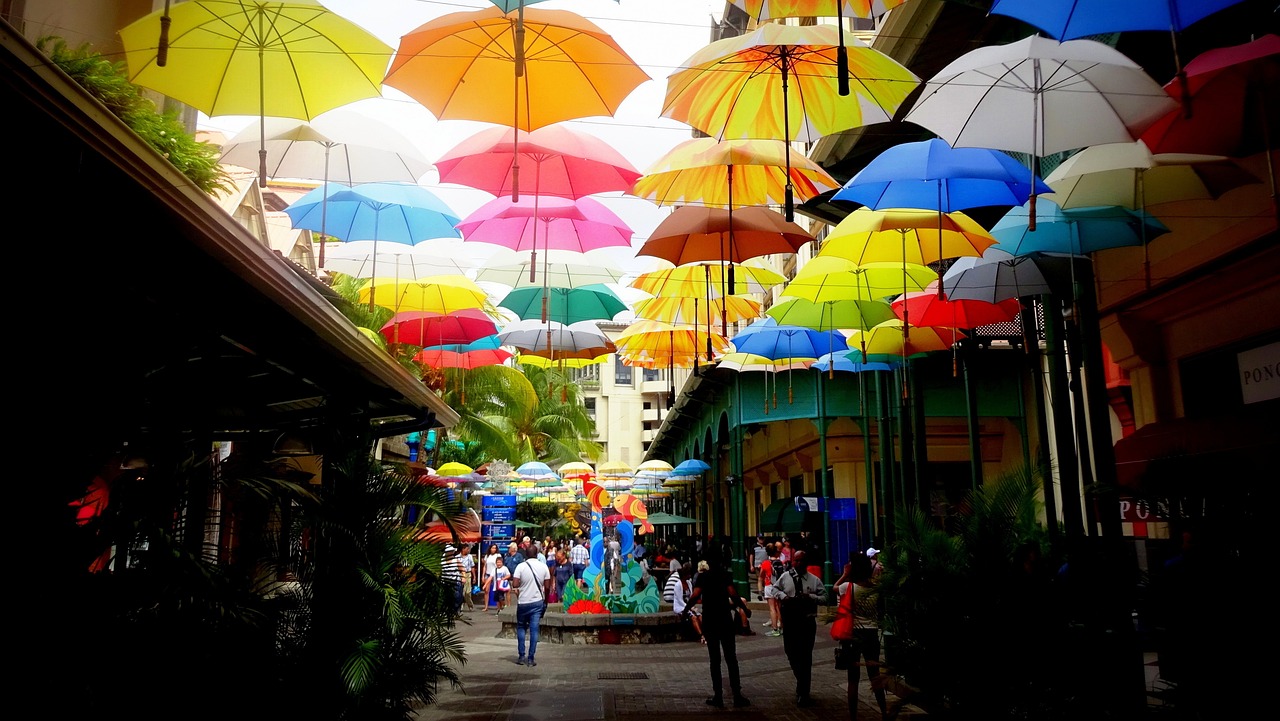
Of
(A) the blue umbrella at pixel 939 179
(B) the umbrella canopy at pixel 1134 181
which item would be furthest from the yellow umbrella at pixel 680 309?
(B) the umbrella canopy at pixel 1134 181

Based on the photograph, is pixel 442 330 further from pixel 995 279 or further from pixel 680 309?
pixel 995 279

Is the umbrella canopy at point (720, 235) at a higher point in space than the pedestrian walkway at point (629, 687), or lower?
higher

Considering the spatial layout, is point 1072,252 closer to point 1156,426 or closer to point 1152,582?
point 1156,426

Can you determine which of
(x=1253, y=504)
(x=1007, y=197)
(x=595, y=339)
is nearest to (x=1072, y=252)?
(x=1007, y=197)

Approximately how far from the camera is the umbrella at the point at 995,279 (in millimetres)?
11922

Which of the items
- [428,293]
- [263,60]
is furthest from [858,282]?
[263,60]

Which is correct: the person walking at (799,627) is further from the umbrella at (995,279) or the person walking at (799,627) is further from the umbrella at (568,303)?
the umbrella at (568,303)

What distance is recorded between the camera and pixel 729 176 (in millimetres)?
10242

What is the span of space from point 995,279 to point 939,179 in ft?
9.33

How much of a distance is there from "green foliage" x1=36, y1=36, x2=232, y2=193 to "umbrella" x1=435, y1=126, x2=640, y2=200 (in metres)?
2.43

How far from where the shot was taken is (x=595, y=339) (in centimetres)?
1644

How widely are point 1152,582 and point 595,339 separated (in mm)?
10256

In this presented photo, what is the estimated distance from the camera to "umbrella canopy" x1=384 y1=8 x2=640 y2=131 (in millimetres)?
7891

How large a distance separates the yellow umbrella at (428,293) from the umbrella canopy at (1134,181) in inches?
319
